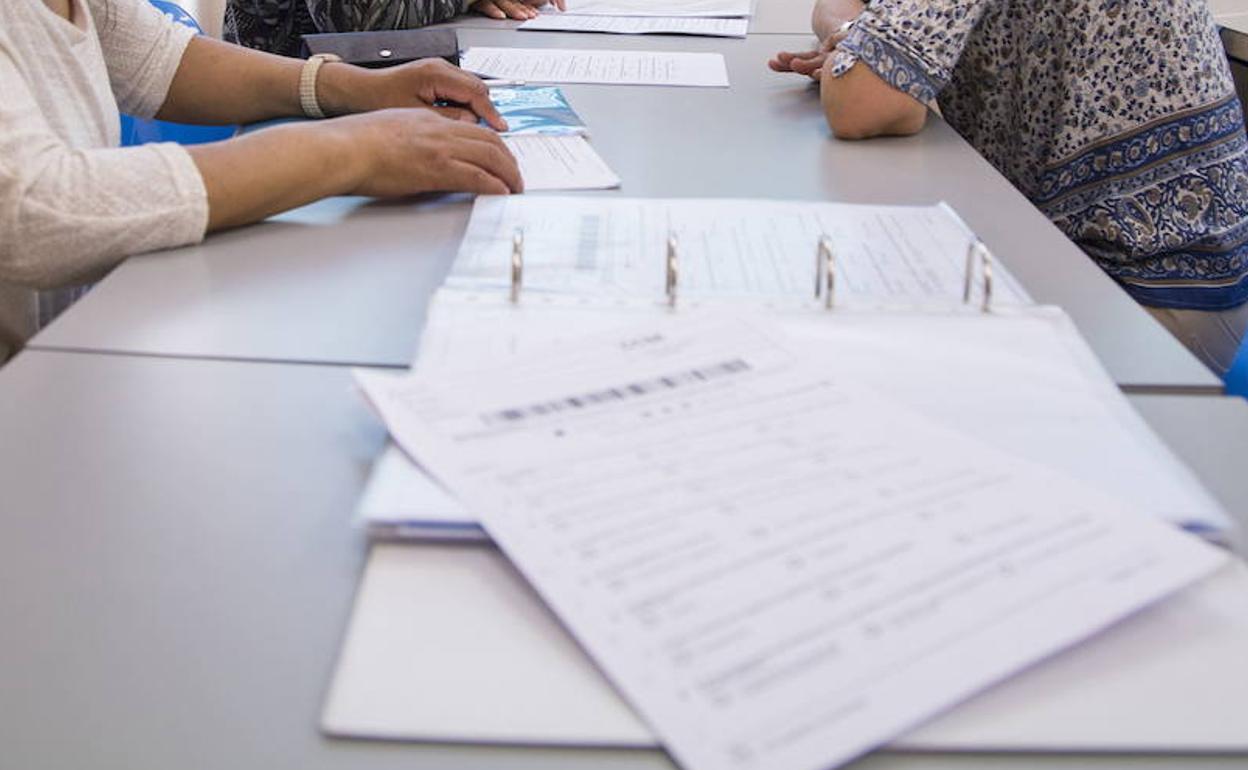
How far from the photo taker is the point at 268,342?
831 mm

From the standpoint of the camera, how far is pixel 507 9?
204 cm

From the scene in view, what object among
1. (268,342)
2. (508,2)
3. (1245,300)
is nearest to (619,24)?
(508,2)

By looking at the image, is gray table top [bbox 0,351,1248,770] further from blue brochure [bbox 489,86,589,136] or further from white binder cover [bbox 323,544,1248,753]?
blue brochure [bbox 489,86,589,136]

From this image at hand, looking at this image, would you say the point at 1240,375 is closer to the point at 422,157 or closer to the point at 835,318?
the point at 835,318

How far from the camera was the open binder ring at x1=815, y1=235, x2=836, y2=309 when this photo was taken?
828mm

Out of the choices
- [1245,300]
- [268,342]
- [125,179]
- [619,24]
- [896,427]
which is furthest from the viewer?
[619,24]

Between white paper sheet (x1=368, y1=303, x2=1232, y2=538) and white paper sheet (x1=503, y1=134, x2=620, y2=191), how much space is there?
0.35 m

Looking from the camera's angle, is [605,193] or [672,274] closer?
[672,274]

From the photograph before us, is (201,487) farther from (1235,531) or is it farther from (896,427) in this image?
(1235,531)

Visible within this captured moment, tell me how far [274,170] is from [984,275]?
1.87 feet

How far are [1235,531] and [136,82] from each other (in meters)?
1.30

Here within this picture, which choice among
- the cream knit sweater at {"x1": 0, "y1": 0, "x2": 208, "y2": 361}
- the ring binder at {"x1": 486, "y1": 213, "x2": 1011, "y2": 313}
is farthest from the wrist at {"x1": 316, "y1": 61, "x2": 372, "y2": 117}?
the ring binder at {"x1": 486, "y1": 213, "x2": 1011, "y2": 313}

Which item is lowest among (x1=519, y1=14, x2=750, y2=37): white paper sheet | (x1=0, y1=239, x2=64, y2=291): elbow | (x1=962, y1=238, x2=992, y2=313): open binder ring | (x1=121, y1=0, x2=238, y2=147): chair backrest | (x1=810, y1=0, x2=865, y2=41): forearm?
(x1=121, y1=0, x2=238, y2=147): chair backrest

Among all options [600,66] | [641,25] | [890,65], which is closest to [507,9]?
[641,25]
